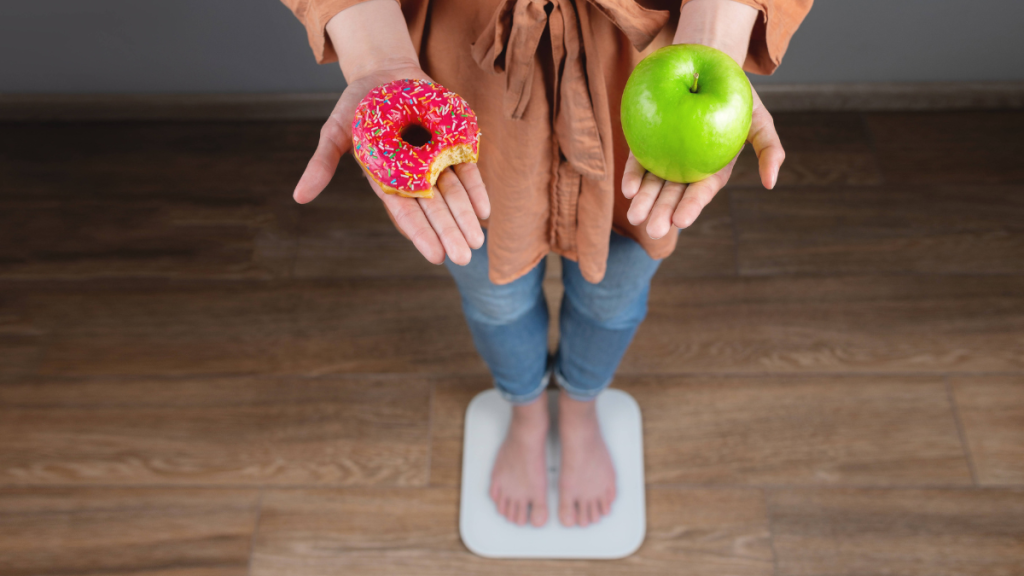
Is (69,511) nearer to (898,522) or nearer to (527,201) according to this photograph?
(527,201)

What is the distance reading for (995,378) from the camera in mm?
1429

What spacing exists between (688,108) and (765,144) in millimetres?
112

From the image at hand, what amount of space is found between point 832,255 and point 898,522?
0.60m

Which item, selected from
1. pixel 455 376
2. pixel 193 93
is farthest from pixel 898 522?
pixel 193 93

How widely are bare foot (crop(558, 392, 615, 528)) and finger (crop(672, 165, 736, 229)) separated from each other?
0.69 m

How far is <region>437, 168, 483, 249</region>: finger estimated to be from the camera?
69 centimetres

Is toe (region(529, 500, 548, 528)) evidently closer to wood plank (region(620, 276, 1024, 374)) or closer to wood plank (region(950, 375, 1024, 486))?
wood plank (region(620, 276, 1024, 374))

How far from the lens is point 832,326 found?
1499 millimetres

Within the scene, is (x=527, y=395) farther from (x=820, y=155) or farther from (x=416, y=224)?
(x=820, y=155)

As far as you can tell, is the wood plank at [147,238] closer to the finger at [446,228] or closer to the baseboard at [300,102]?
the baseboard at [300,102]

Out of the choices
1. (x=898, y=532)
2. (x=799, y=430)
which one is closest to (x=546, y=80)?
(x=799, y=430)

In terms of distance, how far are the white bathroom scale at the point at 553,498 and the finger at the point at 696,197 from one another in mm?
792

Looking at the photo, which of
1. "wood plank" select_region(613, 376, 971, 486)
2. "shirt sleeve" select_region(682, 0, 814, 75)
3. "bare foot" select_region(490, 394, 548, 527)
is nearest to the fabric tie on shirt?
"shirt sleeve" select_region(682, 0, 814, 75)

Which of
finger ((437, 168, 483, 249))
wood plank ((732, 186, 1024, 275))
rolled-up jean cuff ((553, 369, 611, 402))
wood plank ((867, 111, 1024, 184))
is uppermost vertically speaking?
finger ((437, 168, 483, 249))
